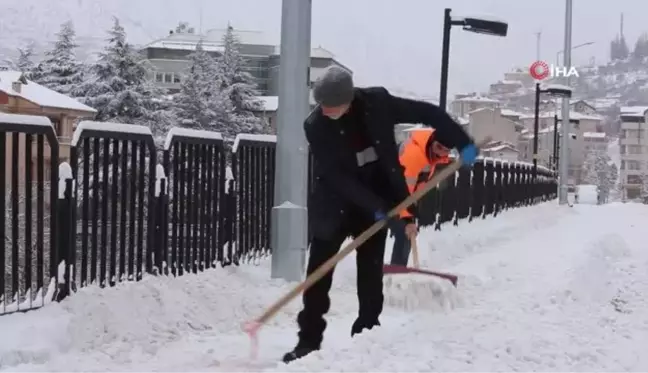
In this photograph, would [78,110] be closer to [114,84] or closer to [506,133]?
[114,84]

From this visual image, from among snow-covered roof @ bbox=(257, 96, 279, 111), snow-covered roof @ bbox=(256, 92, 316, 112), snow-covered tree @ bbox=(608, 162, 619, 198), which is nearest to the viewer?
snow-covered roof @ bbox=(256, 92, 316, 112)

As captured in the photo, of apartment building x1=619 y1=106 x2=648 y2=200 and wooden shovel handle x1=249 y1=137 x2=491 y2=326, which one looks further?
apartment building x1=619 y1=106 x2=648 y2=200

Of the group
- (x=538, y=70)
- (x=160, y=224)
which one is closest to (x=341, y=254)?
(x=160, y=224)

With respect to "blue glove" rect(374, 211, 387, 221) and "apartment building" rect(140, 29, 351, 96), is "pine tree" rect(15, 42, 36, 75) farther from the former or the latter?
"blue glove" rect(374, 211, 387, 221)

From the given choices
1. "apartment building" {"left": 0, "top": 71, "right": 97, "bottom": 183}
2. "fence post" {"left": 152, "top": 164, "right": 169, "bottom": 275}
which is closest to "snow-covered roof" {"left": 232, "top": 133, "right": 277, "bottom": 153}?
"fence post" {"left": 152, "top": 164, "right": 169, "bottom": 275}

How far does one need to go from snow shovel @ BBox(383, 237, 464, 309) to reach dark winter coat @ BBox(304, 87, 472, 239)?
6.13ft

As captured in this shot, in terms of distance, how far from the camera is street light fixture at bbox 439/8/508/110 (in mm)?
13266

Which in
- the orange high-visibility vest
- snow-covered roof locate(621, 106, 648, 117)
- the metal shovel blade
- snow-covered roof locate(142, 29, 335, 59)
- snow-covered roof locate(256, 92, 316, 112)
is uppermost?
snow-covered roof locate(142, 29, 335, 59)

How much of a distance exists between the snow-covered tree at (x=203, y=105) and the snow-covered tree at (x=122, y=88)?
5013 millimetres

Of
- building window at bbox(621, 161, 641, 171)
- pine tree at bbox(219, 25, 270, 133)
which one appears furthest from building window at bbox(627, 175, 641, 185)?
pine tree at bbox(219, 25, 270, 133)

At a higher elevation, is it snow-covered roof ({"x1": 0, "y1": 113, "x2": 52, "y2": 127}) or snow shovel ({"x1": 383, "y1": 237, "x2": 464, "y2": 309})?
snow-covered roof ({"x1": 0, "y1": 113, "x2": 52, "y2": 127})

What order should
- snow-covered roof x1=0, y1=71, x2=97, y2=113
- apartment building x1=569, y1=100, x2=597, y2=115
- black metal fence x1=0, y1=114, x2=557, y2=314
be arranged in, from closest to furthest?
1. black metal fence x1=0, y1=114, x2=557, y2=314
2. snow-covered roof x1=0, y1=71, x2=97, y2=113
3. apartment building x1=569, y1=100, x2=597, y2=115

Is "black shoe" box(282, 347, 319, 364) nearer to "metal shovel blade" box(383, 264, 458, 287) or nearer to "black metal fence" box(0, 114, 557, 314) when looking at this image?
"black metal fence" box(0, 114, 557, 314)

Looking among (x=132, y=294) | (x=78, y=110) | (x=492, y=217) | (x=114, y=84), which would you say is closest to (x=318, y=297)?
(x=132, y=294)
